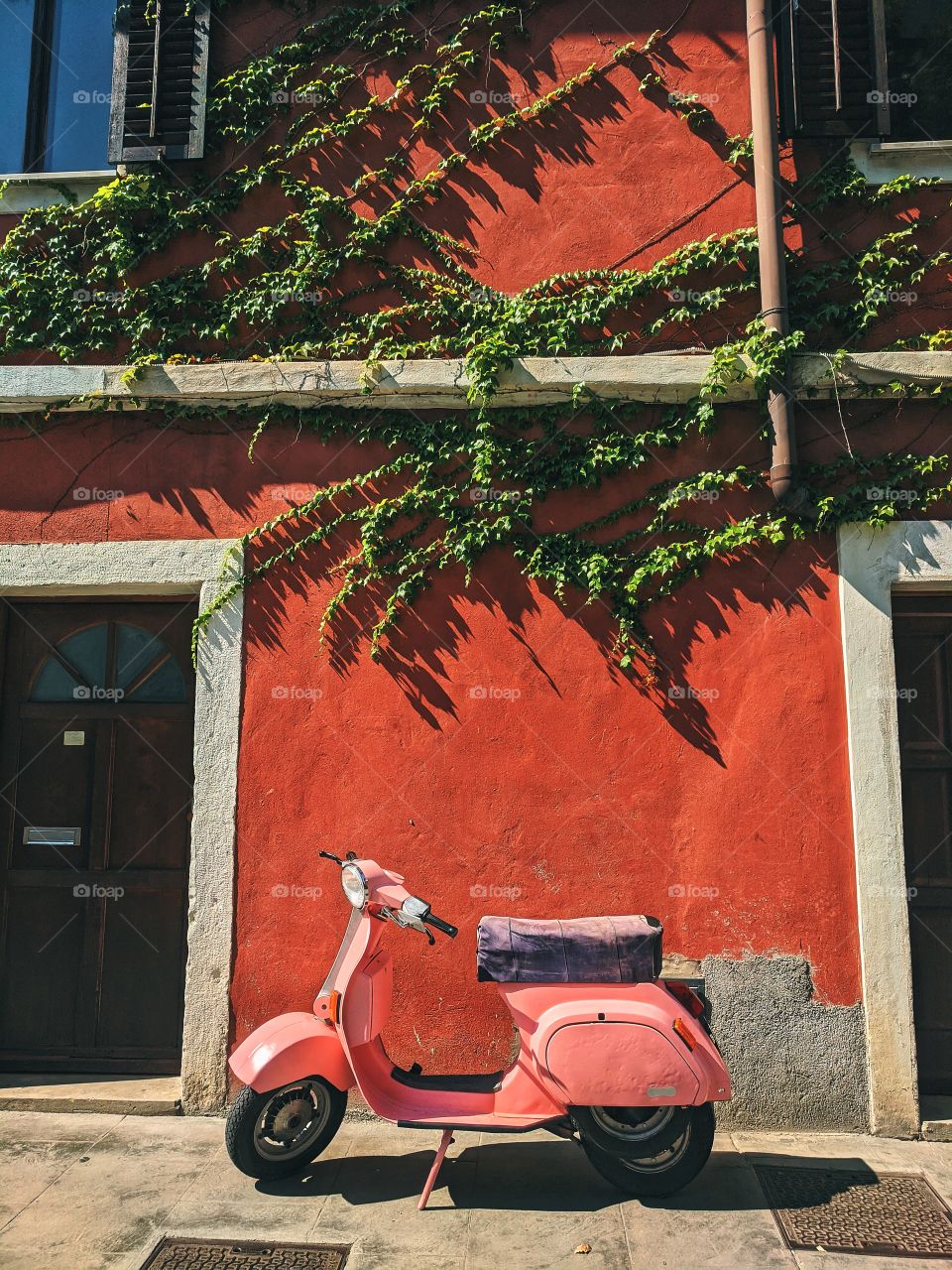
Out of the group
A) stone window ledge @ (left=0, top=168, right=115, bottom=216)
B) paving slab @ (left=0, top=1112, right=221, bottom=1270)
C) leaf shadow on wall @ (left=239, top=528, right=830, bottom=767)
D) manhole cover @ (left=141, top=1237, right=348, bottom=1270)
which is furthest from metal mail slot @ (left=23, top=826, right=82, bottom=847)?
stone window ledge @ (left=0, top=168, right=115, bottom=216)

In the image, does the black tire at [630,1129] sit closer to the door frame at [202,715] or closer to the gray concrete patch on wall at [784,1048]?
the gray concrete patch on wall at [784,1048]

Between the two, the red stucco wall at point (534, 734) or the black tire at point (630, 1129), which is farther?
the red stucco wall at point (534, 734)

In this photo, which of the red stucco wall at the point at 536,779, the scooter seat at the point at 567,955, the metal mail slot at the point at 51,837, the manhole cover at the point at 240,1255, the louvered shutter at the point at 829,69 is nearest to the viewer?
the manhole cover at the point at 240,1255

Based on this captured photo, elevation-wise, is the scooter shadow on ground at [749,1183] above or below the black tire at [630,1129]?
below

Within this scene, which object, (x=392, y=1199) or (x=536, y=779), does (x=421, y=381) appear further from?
(x=392, y=1199)

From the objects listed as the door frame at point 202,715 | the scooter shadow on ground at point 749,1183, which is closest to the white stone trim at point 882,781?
the scooter shadow on ground at point 749,1183

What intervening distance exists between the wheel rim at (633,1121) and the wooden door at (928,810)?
1.87 metres

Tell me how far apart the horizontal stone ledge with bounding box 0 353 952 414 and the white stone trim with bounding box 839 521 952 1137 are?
2.82 feet

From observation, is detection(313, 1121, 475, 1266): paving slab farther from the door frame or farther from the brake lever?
the brake lever

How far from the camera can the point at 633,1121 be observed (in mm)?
3996

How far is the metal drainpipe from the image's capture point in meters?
5.04

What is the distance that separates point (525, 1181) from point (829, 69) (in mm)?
6118

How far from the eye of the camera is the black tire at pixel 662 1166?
3.88 m

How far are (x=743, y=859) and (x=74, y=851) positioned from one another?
150 inches
